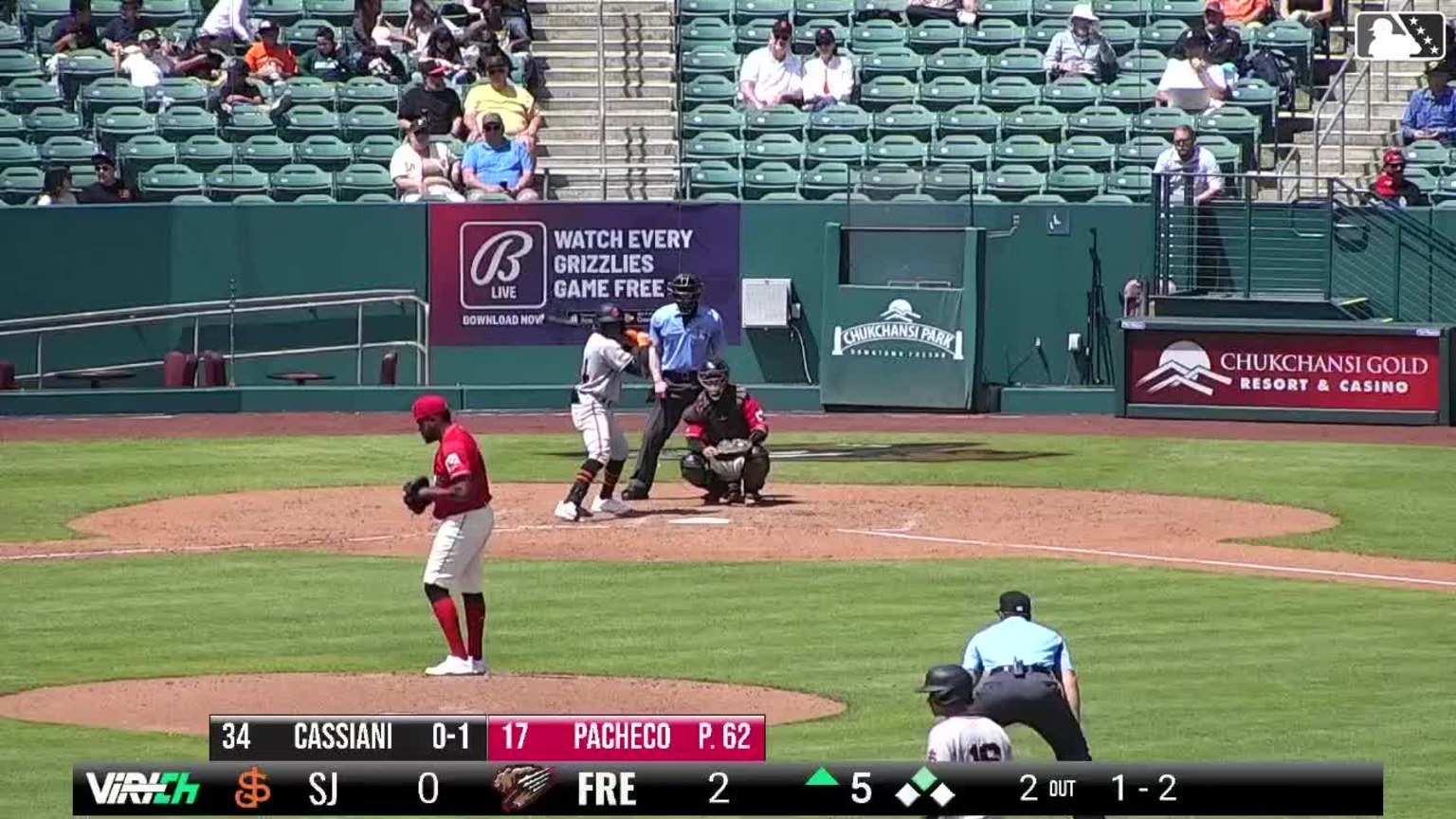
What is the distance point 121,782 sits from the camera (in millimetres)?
9430

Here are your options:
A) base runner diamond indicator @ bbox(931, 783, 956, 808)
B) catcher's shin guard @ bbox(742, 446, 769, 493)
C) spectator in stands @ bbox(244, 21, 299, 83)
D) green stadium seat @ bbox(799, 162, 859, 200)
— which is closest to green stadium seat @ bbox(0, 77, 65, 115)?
spectator in stands @ bbox(244, 21, 299, 83)

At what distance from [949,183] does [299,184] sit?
7306 mm

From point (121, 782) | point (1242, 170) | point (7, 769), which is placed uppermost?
point (1242, 170)

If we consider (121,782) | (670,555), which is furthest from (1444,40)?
(121,782)

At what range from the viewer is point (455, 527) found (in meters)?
16.7

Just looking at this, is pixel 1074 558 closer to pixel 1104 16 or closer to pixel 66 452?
pixel 66 452

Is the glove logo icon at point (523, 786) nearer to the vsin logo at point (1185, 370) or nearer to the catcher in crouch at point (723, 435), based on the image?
the catcher in crouch at point (723, 435)

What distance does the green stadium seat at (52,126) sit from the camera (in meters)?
32.6

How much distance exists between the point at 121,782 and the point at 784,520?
14384 mm

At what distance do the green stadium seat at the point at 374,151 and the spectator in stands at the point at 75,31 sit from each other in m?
3.99

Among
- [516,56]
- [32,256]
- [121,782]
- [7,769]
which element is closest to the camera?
[121,782]

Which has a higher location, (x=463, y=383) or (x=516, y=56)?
(x=516, y=56)

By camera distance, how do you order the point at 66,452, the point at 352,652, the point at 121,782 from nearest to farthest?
1. the point at 121,782
2. the point at 352,652
3. the point at 66,452

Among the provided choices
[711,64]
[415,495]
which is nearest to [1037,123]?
[711,64]
